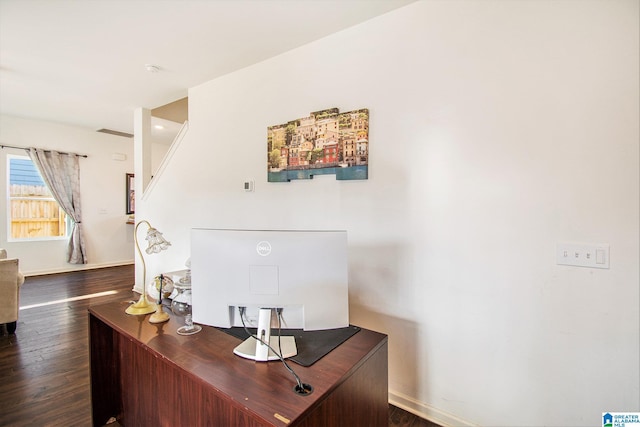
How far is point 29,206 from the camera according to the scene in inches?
198

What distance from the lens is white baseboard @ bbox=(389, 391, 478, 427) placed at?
1.75 metres

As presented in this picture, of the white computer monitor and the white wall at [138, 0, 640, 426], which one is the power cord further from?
the white wall at [138, 0, 640, 426]

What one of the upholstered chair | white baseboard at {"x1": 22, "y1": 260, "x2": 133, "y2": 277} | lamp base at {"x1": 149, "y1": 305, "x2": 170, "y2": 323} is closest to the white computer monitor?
lamp base at {"x1": 149, "y1": 305, "x2": 170, "y2": 323}

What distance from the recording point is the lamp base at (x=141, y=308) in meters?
1.62

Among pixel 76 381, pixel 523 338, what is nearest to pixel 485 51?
pixel 523 338

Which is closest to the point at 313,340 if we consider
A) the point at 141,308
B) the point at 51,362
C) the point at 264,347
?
the point at 264,347

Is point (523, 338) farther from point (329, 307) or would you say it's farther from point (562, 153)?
point (329, 307)

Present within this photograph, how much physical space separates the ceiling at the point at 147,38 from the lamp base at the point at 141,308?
190cm

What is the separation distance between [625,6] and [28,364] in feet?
14.4

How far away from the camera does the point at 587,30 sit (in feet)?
4.61

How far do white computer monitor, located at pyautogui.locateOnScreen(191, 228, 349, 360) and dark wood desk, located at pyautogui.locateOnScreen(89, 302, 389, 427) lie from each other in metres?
0.16

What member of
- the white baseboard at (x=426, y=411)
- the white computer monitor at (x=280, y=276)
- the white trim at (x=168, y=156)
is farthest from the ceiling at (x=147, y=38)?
the white baseboard at (x=426, y=411)

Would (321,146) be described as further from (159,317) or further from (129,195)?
(129,195)

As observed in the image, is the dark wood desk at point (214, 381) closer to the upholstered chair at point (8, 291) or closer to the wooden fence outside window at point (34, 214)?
the upholstered chair at point (8, 291)
